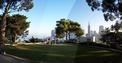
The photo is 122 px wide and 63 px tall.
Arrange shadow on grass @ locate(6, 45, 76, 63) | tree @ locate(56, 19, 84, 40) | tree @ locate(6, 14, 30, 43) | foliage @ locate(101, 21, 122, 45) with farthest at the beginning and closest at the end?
1. tree @ locate(56, 19, 84, 40)
2. tree @ locate(6, 14, 30, 43)
3. foliage @ locate(101, 21, 122, 45)
4. shadow on grass @ locate(6, 45, 76, 63)

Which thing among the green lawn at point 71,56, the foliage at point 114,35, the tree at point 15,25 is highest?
the tree at point 15,25

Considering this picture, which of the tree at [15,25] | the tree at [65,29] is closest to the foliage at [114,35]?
the tree at [15,25]

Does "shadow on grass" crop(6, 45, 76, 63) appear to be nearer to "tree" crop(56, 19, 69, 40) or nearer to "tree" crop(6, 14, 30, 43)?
"tree" crop(6, 14, 30, 43)

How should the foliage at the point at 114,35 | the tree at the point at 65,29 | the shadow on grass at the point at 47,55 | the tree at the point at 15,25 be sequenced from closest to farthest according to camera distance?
the shadow on grass at the point at 47,55 → the foliage at the point at 114,35 → the tree at the point at 15,25 → the tree at the point at 65,29

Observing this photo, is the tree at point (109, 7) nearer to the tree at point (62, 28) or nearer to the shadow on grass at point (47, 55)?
the shadow on grass at point (47, 55)

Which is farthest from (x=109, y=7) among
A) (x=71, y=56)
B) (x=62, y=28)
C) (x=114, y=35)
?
(x=62, y=28)

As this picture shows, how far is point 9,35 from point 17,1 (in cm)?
1371

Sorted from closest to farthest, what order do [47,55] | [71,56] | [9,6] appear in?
[71,56] → [47,55] → [9,6]

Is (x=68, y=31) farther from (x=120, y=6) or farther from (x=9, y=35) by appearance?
(x=120, y=6)

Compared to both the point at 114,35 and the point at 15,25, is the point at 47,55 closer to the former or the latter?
the point at 114,35

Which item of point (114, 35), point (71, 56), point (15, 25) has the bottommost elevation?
point (71, 56)

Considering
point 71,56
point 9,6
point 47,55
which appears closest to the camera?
point 71,56

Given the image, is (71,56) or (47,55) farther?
(47,55)

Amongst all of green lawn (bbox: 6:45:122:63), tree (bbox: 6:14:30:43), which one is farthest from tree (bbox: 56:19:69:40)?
green lawn (bbox: 6:45:122:63)
